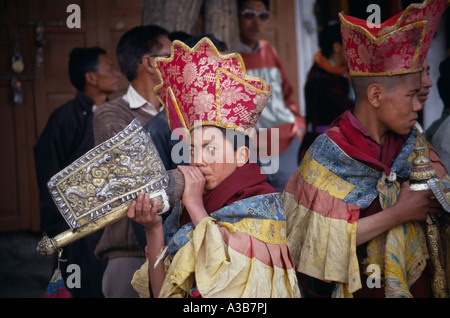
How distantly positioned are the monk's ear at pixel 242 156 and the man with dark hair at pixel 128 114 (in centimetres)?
114

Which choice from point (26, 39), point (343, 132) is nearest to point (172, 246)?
point (343, 132)

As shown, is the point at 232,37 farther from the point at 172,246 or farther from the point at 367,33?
the point at 172,246

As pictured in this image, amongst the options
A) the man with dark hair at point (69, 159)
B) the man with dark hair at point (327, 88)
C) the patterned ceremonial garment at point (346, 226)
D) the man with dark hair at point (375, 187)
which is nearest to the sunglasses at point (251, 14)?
the man with dark hair at point (327, 88)

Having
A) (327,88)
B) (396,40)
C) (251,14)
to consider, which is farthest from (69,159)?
(396,40)

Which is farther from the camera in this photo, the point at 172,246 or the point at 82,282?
the point at 82,282

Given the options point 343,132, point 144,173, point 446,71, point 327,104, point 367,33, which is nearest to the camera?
point 144,173

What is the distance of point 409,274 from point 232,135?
3.76 feet

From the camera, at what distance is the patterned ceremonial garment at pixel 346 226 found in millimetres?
2781

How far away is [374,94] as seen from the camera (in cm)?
287

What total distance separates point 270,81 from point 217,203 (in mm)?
3218

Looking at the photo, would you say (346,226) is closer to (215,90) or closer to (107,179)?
(215,90)

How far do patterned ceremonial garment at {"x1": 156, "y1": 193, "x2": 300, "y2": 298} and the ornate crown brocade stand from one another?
0.80 feet

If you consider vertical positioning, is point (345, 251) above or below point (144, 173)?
below
